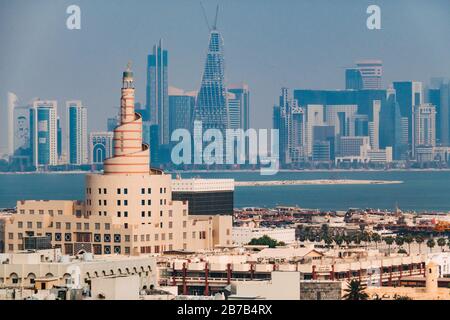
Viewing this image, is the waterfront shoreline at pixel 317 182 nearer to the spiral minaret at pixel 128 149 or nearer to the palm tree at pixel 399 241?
the palm tree at pixel 399 241

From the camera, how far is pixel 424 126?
10544 centimetres

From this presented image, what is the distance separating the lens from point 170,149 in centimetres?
9531

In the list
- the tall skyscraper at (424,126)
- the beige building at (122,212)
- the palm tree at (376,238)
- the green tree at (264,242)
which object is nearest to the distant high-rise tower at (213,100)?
the tall skyscraper at (424,126)

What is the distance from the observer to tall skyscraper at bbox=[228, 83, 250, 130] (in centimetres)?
9369

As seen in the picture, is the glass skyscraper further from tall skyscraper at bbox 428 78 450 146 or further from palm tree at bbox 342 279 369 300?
palm tree at bbox 342 279 369 300

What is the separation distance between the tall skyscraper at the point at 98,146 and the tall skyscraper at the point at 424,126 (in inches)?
896

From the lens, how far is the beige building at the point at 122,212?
28.8 meters

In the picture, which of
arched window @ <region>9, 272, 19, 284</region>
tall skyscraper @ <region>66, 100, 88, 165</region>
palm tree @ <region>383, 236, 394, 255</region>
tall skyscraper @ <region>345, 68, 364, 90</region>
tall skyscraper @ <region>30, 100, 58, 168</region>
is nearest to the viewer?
arched window @ <region>9, 272, 19, 284</region>

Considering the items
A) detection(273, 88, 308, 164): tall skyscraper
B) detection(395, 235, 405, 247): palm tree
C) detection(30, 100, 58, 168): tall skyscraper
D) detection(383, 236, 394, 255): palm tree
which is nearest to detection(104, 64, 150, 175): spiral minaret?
detection(383, 236, 394, 255): palm tree

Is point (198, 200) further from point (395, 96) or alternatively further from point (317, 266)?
point (395, 96)

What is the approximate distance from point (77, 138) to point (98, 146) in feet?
23.0

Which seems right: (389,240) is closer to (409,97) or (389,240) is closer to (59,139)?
(59,139)

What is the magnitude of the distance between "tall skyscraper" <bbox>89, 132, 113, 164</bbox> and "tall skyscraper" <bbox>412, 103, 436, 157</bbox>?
22.8 meters
